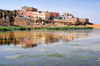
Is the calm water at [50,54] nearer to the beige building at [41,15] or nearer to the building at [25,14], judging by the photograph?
the building at [25,14]

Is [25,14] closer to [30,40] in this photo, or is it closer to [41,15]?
[41,15]

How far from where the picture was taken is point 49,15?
140m

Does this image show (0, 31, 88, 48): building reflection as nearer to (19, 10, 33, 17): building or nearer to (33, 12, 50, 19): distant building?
(19, 10, 33, 17): building

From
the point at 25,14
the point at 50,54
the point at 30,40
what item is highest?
the point at 25,14

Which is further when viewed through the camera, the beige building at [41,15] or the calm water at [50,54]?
the beige building at [41,15]

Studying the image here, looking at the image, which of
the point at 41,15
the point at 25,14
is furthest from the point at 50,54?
the point at 41,15

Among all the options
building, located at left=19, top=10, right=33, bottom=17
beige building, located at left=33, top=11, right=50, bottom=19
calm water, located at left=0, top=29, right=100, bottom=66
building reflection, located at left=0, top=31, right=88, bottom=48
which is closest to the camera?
calm water, located at left=0, top=29, right=100, bottom=66

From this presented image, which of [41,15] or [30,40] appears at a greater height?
[41,15]

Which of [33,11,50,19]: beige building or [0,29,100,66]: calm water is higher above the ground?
[33,11,50,19]: beige building

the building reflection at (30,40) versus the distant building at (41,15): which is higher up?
the distant building at (41,15)

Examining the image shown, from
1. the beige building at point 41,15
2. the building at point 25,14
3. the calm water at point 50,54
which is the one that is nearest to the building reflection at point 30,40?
the calm water at point 50,54

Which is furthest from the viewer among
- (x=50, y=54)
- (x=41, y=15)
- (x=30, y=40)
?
(x=41, y=15)

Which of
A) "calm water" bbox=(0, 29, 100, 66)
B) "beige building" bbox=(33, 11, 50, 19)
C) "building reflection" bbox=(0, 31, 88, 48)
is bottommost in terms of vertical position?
"building reflection" bbox=(0, 31, 88, 48)

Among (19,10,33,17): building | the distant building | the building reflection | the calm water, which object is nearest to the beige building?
the distant building
